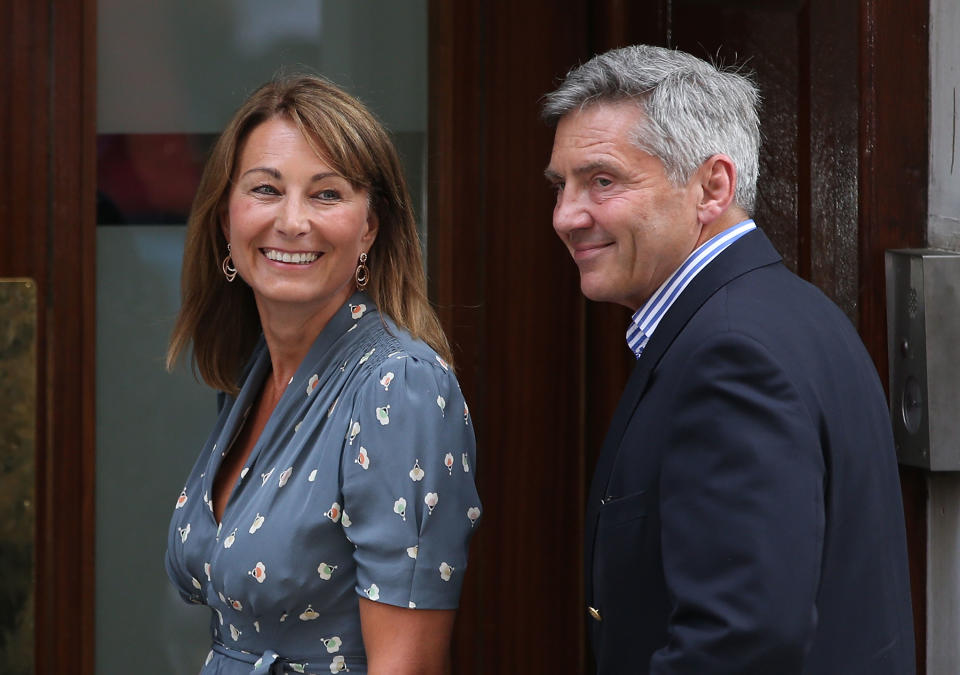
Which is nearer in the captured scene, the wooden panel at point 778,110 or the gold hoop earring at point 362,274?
the gold hoop earring at point 362,274

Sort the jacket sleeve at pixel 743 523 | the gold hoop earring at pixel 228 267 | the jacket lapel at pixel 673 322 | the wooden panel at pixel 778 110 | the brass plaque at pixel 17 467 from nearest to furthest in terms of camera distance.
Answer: the jacket sleeve at pixel 743 523
the jacket lapel at pixel 673 322
the gold hoop earring at pixel 228 267
the wooden panel at pixel 778 110
the brass plaque at pixel 17 467

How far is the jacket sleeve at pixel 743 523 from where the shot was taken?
129cm

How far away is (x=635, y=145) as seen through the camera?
1.59 metres

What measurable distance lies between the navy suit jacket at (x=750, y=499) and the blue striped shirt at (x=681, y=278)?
2 cm

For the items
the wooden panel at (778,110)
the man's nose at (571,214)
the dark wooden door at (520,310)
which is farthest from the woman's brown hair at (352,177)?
the wooden panel at (778,110)

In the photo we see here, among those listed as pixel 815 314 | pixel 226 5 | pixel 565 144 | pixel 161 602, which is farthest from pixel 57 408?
pixel 815 314

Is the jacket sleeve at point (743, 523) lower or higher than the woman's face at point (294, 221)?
lower

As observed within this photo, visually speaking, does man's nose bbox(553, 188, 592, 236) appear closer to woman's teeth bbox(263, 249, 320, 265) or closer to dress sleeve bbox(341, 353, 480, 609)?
dress sleeve bbox(341, 353, 480, 609)

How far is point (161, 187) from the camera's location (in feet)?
8.89

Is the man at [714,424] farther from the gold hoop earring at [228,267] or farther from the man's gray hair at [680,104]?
the gold hoop earring at [228,267]

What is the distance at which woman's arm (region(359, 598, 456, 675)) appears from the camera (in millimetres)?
1737

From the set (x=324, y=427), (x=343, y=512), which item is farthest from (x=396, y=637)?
(x=324, y=427)

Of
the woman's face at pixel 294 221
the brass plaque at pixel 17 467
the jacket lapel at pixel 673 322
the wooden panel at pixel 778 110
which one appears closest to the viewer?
the jacket lapel at pixel 673 322

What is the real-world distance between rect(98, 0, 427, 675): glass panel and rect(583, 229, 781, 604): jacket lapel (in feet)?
4.09
